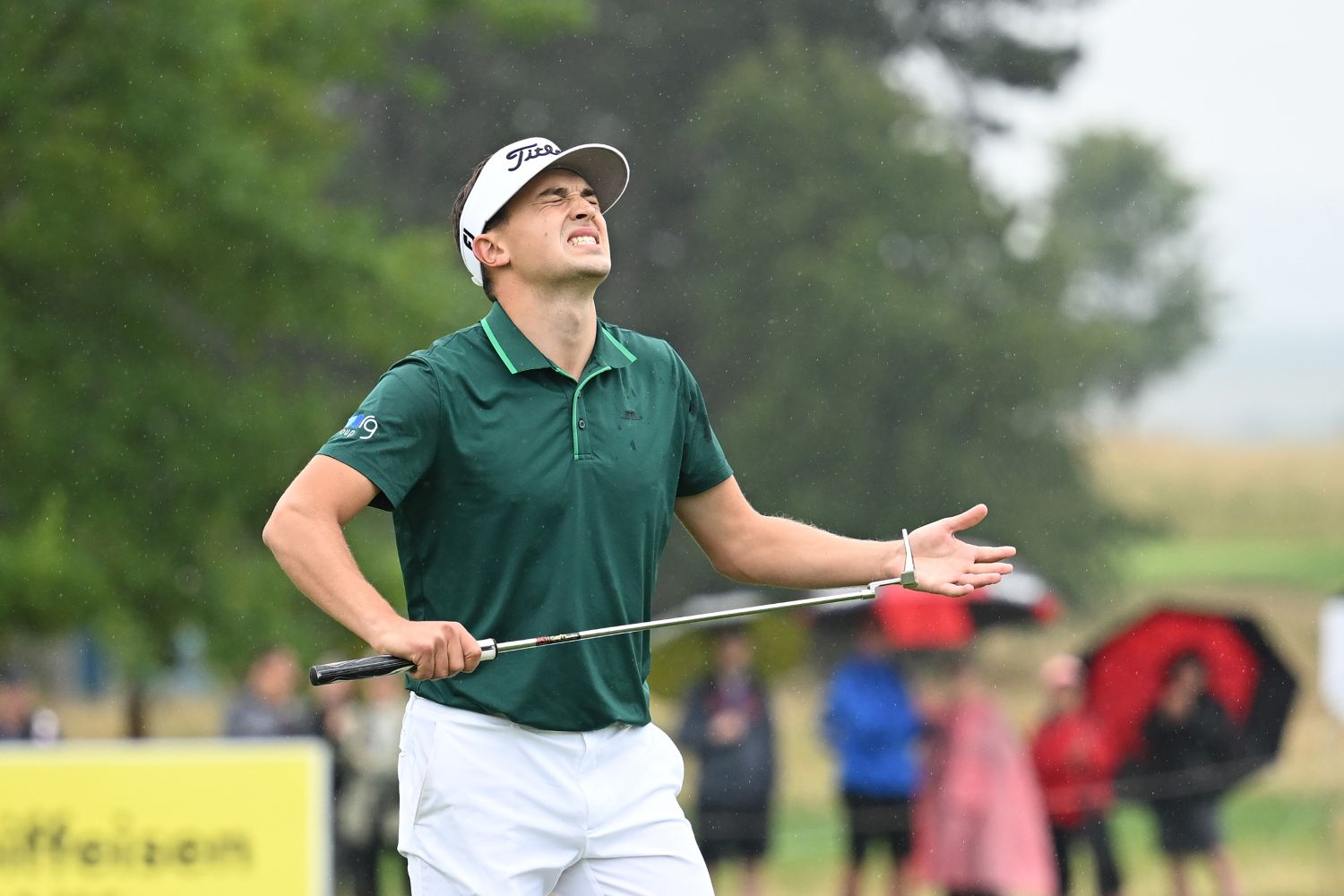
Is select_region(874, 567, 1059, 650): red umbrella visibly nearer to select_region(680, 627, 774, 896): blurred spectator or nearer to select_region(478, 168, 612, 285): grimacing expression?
select_region(680, 627, 774, 896): blurred spectator

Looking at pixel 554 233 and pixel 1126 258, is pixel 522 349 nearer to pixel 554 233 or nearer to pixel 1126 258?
pixel 554 233

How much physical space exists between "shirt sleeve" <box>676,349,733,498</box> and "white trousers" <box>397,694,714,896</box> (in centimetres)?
64

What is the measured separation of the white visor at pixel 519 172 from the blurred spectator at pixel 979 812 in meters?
6.75

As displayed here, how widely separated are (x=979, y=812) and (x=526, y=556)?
22.7ft

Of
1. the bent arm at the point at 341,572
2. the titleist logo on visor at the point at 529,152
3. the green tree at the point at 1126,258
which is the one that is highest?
the green tree at the point at 1126,258

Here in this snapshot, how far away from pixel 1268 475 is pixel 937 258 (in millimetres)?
22593

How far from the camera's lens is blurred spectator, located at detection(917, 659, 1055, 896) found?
10.7 m

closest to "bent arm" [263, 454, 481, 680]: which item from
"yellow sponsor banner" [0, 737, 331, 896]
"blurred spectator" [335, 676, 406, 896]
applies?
"yellow sponsor banner" [0, 737, 331, 896]

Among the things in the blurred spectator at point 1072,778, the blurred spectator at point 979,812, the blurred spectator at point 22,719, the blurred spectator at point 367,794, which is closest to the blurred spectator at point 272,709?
the blurred spectator at point 367,794

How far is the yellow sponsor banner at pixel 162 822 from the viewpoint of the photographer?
9.33 m

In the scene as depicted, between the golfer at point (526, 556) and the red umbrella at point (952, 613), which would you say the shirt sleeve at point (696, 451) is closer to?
the golfer at point (526, 556)

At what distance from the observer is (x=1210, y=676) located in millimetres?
12023

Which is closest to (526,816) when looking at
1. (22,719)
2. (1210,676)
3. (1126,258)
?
(1210,676)

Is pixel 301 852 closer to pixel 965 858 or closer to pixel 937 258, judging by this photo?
pixel 965 858
